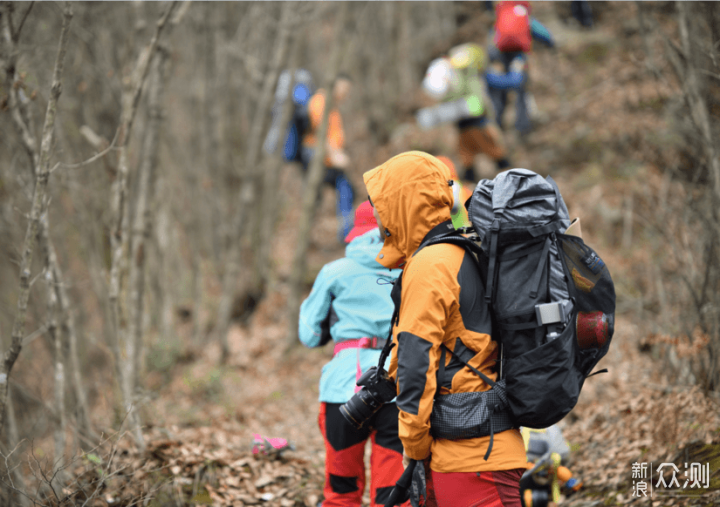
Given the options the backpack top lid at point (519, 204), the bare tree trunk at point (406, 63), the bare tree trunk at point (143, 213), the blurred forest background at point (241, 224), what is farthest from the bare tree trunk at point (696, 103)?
the bare tree trunk at point (406, 63)

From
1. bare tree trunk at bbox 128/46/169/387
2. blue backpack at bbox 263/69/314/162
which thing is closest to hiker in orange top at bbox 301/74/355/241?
blue backpack at bbox 263/69/314/162

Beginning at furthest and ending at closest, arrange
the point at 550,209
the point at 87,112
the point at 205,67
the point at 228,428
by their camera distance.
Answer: the point at 205,67 < the point at 87,112 < the point at 228,428 < the point at 550,209

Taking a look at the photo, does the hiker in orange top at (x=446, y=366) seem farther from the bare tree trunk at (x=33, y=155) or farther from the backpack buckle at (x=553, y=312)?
the bare tree trunk at (x=33, y=155)

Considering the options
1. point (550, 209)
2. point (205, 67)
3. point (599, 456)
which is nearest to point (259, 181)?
point (205, 67)

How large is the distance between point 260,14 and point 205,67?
73.6 inches

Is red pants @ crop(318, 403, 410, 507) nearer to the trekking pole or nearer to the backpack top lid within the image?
the trekking pole

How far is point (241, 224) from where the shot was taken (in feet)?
27.8

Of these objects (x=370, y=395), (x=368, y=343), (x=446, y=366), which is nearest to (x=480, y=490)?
(x=446, y=366)

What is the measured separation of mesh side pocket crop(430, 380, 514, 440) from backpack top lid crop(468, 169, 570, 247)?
705 millimetres

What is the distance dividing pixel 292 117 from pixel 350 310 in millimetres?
6229

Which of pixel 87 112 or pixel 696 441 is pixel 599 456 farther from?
pixel 87 112

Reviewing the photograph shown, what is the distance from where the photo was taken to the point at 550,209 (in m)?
2.30

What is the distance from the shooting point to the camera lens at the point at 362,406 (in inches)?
106

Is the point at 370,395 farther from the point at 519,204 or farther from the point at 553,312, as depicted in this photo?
the point at 519,204
